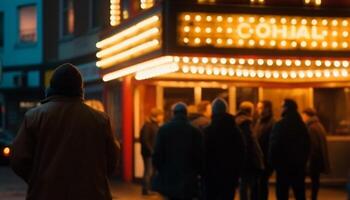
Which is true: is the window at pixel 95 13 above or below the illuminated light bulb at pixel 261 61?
above

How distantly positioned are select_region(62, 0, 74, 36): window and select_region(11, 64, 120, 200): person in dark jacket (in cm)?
2111

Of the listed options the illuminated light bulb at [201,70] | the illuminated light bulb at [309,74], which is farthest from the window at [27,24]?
the illuminated light bulb at [309,74]

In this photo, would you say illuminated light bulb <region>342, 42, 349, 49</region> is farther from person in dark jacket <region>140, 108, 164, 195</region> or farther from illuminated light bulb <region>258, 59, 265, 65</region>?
person in dark jacket <region>140, 108, 164, 195</region>

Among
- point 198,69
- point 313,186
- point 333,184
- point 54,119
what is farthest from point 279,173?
point 54,119

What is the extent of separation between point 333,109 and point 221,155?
8367mm

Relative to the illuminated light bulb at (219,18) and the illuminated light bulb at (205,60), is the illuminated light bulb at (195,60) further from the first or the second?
the illuminated light bulb at (219,18)

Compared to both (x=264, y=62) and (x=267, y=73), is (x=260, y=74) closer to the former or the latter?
(x=267, y=73)

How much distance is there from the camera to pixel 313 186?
48.1 ft

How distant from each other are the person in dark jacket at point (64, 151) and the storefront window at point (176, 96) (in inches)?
526

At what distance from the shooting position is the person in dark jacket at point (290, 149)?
1285 centimetres

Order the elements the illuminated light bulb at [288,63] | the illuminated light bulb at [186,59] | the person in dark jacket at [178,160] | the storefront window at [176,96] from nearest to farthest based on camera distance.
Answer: the person in dark jacket at [178,160]
the illuminated light bulb at [186,59]
the illuminated light bulb at [288,63]
the storefront window at [176,96]

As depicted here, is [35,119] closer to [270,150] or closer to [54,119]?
[54,119]

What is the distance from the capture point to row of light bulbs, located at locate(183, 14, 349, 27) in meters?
15.0

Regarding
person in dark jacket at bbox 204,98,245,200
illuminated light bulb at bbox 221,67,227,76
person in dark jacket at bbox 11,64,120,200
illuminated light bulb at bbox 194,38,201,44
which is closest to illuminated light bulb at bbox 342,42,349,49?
illuminated light bulb at bbox 221,67,227,76
